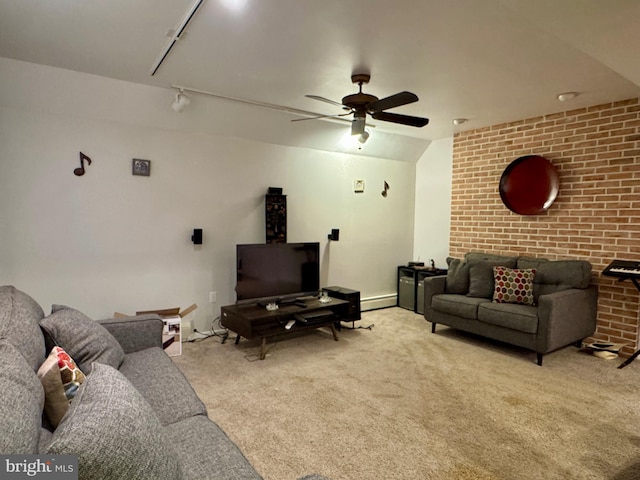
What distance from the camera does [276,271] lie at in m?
4.04

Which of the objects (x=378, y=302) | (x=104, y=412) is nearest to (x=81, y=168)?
(x=104, y=412)

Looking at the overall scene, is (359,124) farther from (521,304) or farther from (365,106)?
(521,304)

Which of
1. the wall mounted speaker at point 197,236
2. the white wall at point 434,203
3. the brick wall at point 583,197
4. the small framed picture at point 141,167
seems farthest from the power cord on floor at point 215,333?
the brick wall at point 583,197

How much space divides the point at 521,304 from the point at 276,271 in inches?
99.8

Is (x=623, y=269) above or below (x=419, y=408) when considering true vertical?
above

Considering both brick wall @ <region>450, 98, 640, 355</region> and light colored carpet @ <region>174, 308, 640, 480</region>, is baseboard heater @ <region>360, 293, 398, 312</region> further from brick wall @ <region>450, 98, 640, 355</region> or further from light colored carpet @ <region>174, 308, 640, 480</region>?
brick wall @ <region>450, 98, 640, 355</region>

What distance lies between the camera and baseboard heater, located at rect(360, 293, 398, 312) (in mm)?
5348

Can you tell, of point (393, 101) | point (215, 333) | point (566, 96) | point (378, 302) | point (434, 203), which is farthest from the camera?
point (434, 203)

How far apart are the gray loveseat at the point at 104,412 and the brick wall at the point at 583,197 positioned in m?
4.00

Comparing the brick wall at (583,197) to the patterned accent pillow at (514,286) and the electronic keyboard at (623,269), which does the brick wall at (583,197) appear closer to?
the electronic keyboard at (623,269)

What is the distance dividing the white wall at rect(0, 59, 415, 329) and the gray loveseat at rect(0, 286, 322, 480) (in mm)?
1492

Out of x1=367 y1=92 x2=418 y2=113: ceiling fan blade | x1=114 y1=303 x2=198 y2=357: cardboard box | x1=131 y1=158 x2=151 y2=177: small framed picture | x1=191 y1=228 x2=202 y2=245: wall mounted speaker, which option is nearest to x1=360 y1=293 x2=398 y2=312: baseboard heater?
x1=191 y1=228 x2=202 y2=245: wall mounted speaker

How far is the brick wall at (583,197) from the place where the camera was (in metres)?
3.66

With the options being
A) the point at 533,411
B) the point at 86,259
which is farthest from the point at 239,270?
the point at 533,411
